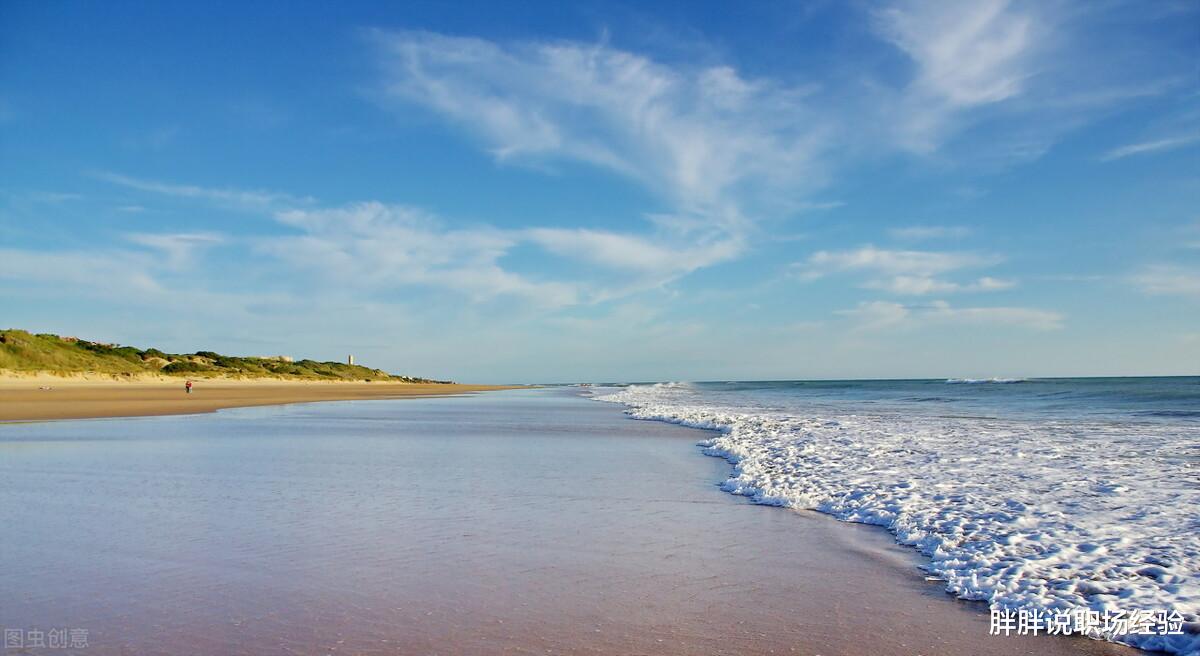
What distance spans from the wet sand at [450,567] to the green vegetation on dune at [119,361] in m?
43.0

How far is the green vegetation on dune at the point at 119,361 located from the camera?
143 ft

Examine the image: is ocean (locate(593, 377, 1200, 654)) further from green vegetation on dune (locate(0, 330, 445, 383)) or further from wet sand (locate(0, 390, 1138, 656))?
green vegetation on dune (locate(0, 330, 445, 383))

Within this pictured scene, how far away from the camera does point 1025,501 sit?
7738 mm

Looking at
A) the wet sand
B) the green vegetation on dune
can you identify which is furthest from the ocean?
the green vegetation on dune

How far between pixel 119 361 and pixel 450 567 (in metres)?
59.8

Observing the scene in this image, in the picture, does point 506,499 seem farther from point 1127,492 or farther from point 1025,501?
point 1127,492

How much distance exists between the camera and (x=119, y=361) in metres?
52.7

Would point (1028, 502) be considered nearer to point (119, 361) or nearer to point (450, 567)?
point (450, 567)

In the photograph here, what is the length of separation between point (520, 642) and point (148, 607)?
255 centimetres

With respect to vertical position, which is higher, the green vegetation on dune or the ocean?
the green vegetation on dune

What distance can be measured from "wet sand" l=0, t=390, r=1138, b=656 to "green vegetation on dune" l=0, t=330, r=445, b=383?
141 ft

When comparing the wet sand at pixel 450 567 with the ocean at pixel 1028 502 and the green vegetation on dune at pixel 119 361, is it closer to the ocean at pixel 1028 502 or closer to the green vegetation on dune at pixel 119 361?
the ocean at pixel 1028 502

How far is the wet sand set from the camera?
13.2 ft

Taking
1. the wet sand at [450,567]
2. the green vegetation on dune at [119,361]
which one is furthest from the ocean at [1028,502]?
the green vegetation on dune at [119,361]
